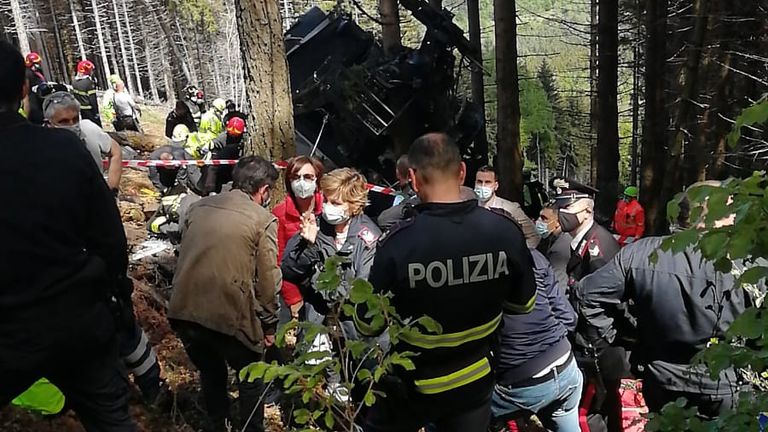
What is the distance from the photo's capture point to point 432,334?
2631mm

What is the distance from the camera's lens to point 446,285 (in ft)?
8.48

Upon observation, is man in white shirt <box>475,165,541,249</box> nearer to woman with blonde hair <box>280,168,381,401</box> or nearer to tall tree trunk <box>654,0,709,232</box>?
woman with blonde hair <box>280,168,381,401</box>

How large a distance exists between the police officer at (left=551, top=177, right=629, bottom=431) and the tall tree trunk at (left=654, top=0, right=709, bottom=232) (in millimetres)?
5177

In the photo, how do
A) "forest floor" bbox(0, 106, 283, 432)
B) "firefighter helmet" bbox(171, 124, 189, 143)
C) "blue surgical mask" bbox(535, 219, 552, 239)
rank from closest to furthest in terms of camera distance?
"forest floor" bbox(0, 106, 283, 432) → "blue surgical mask" bbox(535, 219, 552, 239) → "firefighter helmet" bbox(171, 124, 189, 143)

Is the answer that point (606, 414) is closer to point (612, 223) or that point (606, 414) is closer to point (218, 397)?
point (218, 397)

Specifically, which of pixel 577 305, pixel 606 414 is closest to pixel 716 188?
pixel 577 305

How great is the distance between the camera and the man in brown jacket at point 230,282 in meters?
3.46

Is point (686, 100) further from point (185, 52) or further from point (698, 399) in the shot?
point (185, 52)

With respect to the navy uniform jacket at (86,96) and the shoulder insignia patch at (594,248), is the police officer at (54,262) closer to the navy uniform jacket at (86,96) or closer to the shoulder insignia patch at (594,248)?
the shoulder insignia patch at (594,248)

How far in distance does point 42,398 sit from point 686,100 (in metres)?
9.83

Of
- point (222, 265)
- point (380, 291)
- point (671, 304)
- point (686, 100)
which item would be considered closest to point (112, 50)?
point (686, 100)

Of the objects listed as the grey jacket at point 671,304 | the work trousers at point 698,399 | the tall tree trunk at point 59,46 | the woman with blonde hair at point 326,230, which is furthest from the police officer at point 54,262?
the tall tree trunk at point 59,46

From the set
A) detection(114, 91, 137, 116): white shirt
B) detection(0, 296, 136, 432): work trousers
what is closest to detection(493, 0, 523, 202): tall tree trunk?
detection(0, 296, 136, 432): work trousers

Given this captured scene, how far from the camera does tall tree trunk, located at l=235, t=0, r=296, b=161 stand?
198 inches
